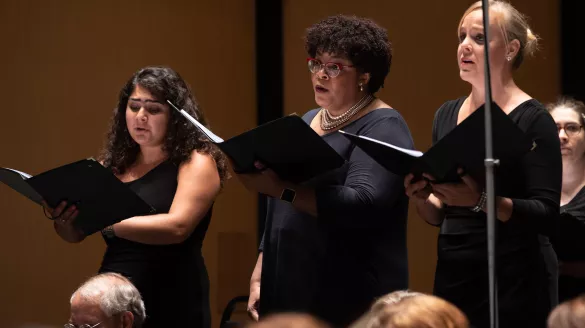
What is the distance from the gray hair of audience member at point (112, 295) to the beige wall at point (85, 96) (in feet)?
6.52

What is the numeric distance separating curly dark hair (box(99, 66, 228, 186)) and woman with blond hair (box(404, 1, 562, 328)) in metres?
0.94

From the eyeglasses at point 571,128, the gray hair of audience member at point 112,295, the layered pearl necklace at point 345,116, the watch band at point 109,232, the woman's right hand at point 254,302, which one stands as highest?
the layered pearl necklace at point 345,116

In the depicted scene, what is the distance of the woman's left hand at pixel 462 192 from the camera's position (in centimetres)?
223

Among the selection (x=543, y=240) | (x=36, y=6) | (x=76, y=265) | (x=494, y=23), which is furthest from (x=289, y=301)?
(x=36, y=6)

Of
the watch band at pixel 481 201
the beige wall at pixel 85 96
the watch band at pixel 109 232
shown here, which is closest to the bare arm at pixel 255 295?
the watch band at pixel 109 232

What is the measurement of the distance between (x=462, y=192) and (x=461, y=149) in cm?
14

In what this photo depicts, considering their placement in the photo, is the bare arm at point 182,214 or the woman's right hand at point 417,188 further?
the bare arm at point 182,214

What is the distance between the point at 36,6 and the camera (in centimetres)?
448

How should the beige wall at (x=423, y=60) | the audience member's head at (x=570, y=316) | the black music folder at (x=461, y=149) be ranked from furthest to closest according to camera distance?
the beige wall at (x=423, y=60)
the black music folder at (x=461, y=149)
the audience member's head at (x=570, y=316)

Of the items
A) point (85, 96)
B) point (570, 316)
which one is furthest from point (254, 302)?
point (85, 96)

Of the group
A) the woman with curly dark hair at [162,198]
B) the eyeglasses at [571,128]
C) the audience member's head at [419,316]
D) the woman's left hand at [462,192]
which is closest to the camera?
the audience member's head at [419,316]

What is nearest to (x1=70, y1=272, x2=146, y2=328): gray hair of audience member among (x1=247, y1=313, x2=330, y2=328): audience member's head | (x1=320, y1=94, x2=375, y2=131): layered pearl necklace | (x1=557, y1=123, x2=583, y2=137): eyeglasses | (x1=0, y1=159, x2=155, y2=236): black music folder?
(x1=0, y1=159, x2=155, y2=236): black music folder

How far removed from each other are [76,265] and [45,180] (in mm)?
1856

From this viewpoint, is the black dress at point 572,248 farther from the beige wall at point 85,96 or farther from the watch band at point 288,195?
the beige wall at point 85,96
